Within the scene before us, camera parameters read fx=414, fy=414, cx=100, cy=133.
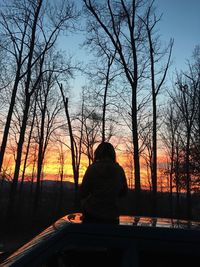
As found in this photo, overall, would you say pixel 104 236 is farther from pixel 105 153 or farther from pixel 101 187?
pixel 105 153

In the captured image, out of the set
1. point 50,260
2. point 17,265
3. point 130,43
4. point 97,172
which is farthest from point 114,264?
point 130,43

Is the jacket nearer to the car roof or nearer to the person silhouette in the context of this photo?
the person silhouette

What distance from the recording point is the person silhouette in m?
4.15

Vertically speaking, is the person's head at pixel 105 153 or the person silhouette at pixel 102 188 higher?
the person's head at pixel 105 153

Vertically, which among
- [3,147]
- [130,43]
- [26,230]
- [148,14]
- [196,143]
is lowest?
[26,230]

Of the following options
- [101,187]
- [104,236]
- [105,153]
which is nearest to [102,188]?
[101,187]

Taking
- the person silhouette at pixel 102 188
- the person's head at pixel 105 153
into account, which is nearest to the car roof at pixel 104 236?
the person silhouette at pixel 102 188

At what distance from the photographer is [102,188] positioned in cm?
441

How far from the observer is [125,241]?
2.76 meters

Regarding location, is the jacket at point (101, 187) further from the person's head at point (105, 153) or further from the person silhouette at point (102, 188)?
the person's head at point (105, 153)

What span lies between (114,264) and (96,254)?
14 cm

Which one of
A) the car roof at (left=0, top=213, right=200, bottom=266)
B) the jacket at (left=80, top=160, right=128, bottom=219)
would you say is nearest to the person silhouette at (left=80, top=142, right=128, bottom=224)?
the jacket at (left=80, top=160, right=128, bottom=219)

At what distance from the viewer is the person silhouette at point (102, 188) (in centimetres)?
415

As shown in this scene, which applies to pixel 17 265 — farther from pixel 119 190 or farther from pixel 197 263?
pixel 119 190
